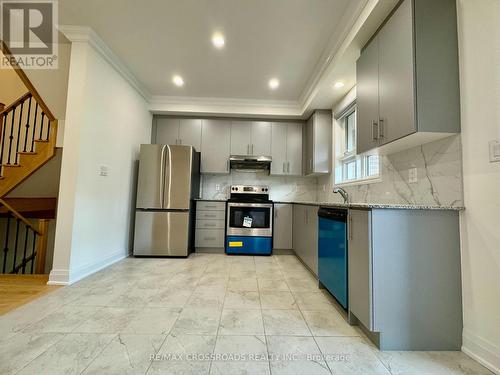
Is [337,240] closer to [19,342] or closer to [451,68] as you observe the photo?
[451,68]

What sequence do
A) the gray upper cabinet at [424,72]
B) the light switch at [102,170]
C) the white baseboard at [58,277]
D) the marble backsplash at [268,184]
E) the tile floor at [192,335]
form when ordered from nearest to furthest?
the tile floor at [192,335], the gray upper cabinet at [424,72], the white baseboard at [58,277], the light switch at [102,170], the marble backsplash at [268,184]

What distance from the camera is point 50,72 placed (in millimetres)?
2844

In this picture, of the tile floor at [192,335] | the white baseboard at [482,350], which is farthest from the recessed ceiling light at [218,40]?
the white baseboard at [482,350]

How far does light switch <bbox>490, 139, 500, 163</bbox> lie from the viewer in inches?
47.7

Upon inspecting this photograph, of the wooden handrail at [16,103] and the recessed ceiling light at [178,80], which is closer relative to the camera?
the wooden handrail at [16,103]

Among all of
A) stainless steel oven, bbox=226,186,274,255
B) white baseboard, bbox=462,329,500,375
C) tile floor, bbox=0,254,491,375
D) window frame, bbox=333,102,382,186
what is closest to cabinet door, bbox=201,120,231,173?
stainless steel oven, bbox=226,186,274,255

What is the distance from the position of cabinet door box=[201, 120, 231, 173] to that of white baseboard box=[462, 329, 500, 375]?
344 centimetres

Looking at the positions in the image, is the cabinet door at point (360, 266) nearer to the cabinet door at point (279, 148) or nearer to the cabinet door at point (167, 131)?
the cabinet door at point (279, 148)

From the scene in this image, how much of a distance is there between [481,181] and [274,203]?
2.72m

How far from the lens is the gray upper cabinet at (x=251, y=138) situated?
4121mm

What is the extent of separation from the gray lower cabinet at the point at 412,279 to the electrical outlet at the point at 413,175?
0.45 meters

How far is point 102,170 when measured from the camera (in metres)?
2.70

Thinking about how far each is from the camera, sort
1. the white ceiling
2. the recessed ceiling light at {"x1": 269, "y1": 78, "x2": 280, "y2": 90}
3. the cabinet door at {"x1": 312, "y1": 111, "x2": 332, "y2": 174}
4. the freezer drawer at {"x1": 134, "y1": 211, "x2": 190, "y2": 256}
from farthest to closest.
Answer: the cabinet door at {"x1": 312, "y1": 111, "x2": 332, "y2": 174}
the freezer drawer at {"x1": 134, "y1": 211, "x2": 190, "y2": 256}
the recessed ceiling light at {"x1": 269, "y1": 78, "x2": 280, "y2": 90}
the white ceiling

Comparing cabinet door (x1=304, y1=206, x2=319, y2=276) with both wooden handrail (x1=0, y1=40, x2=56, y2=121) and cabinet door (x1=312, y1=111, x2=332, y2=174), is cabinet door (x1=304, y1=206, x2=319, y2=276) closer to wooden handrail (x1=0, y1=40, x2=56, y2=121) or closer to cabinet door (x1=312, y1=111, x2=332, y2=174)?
cabinet door (x1=312, y1=111, x2=332, y2=174)
